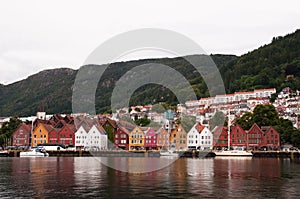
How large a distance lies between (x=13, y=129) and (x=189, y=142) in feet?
177

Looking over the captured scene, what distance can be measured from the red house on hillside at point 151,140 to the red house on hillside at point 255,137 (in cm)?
2429

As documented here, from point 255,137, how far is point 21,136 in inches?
2578

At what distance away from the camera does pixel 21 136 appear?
442 feet

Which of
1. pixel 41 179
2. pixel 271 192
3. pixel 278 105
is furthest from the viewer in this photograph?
pixel 278 105

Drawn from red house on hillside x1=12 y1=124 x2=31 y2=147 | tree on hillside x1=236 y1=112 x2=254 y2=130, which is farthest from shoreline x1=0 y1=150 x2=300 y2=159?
tree on hillside x1=236 y1=112 x2=254 y2=130

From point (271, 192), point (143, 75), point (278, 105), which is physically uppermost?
point (143, 75)

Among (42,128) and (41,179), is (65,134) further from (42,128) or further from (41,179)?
(41,179)

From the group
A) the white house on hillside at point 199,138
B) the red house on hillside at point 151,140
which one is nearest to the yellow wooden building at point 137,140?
the red house on hillside at point 151,140

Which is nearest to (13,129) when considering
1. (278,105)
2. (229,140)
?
(229,140)

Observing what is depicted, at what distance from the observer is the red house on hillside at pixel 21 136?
13400cm

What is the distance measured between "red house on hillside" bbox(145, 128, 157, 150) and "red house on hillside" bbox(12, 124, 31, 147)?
116ft

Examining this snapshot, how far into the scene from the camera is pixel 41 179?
42500mm

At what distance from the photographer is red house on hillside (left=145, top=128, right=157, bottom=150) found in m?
123

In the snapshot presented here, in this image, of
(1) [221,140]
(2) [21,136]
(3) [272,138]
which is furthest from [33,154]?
(3) [272,138]
